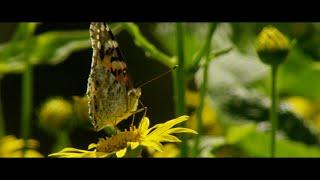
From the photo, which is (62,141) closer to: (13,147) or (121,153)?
(13,147)

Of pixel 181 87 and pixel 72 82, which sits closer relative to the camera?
pixel 181 87

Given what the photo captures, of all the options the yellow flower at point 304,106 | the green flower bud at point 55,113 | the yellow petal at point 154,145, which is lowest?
the yellow petal at point 154,145

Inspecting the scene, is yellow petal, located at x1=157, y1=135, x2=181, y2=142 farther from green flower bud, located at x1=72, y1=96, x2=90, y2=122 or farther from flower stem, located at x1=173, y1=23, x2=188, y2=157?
green flower bud, located at x1=72, y1=96, x2=90, y2=122

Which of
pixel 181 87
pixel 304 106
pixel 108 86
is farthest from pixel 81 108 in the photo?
pixel 304 106

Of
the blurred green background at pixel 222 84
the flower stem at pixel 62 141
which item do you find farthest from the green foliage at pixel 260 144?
the flower stem at pixel 62 141

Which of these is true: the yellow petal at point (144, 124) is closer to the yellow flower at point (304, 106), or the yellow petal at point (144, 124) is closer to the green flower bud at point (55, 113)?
the green flower bud at point (55, 113)

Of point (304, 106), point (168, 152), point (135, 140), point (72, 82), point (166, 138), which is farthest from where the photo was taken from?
point (72, 82)
